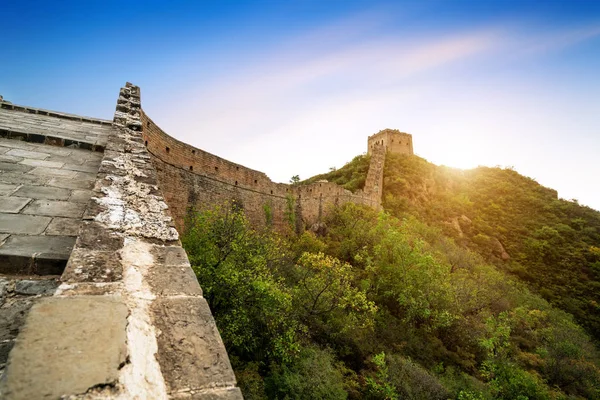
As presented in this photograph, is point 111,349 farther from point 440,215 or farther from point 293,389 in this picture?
point 440,215

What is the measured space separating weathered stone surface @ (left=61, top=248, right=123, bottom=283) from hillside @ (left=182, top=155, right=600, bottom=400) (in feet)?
24.8

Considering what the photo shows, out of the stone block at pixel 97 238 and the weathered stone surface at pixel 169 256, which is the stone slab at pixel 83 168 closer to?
the stone block at pixel 97 238

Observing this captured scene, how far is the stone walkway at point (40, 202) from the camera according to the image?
1844 mm

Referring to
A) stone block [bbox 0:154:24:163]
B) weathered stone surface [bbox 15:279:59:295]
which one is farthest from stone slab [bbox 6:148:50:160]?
weathered stone surface [bbox 15:279:59:295]

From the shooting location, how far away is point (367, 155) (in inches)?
1513

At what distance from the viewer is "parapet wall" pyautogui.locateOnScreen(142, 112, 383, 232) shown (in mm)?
11797

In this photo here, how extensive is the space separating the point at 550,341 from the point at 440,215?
16.7 m

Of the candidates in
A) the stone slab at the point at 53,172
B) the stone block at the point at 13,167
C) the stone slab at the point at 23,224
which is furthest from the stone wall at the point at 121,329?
the stone block at the point at 13,167

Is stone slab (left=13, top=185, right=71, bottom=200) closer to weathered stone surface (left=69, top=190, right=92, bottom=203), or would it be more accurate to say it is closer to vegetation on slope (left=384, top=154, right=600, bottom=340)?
weathered stone surface (left=69, top=190, right=92, bottom=203)

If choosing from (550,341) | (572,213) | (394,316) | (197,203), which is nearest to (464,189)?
(572,213)

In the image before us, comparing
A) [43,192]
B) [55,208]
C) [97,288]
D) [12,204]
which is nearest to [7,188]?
[43,192]

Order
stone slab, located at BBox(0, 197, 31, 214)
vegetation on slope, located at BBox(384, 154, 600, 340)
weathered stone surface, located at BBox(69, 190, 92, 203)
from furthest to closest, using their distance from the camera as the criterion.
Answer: vegetation on slope, located at BBox(384, 154, 600, 340) → weathered stone surface, located at BBox(69, 190, 92, 203) → stone slab, located at BBox(0, 197, 31, 214)

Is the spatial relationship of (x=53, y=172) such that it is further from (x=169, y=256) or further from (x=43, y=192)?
(x=169, y=256)

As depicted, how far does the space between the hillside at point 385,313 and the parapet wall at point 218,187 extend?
1094mm
